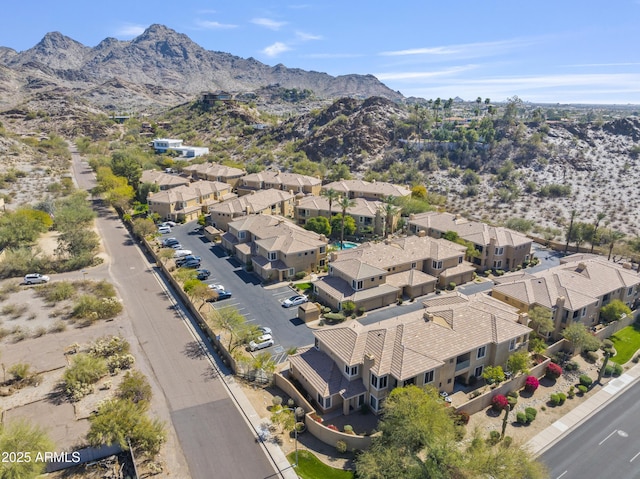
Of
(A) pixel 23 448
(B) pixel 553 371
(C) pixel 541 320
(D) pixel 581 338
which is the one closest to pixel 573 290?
(D) pixel 581 338

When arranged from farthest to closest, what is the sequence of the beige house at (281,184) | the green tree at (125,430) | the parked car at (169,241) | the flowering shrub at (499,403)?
the beige house at (281,184)
the parked car at (169,241)
the flowering shrub at (499,403)
the green tree at (125,430)

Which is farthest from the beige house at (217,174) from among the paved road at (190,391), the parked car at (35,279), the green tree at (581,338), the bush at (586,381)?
the bush at (586,381)

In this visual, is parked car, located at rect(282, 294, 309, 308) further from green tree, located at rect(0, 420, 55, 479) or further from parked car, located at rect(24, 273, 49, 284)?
parked car, located at rect(24, 273, 49, 284)

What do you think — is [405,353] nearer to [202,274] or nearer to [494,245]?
[202,274]

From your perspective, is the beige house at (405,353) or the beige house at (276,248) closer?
the beige house at (405,353)

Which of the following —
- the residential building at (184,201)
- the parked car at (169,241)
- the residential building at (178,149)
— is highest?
the residential building at (178,149)

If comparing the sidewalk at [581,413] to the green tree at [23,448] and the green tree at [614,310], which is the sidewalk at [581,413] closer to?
the green tree at [614,310]

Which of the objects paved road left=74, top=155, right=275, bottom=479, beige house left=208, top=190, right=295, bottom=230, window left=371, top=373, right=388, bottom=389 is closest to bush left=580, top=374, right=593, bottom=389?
window left=371, top=373, right=388, bottom=389
